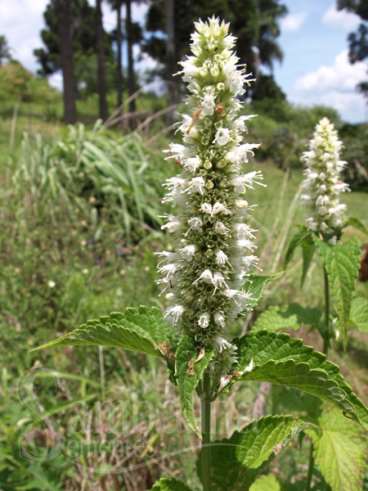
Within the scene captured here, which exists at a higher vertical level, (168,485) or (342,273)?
(342,273)

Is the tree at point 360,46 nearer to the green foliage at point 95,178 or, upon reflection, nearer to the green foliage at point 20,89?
the green foliage at point 20,89

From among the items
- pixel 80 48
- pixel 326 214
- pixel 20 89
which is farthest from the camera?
pixel 80 48

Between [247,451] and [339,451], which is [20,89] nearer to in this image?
[339,451]

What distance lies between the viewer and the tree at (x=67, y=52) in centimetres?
1567

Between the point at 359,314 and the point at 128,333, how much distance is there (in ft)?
Result: 4.50

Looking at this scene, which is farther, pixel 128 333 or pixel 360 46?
pixel 360 46

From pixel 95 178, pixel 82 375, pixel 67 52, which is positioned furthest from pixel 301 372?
pixel 67 52

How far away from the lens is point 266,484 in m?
1.77

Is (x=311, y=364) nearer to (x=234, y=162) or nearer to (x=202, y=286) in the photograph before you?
(x=202, y=286)

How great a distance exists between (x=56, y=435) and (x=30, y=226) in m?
2.53

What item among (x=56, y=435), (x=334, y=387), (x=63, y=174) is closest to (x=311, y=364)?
(x=334, y=387)

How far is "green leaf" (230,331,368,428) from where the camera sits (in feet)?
3.35

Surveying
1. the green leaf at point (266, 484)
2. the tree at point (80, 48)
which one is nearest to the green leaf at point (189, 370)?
the green leaf at point (266, 484)

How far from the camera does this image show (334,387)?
3.33ft
